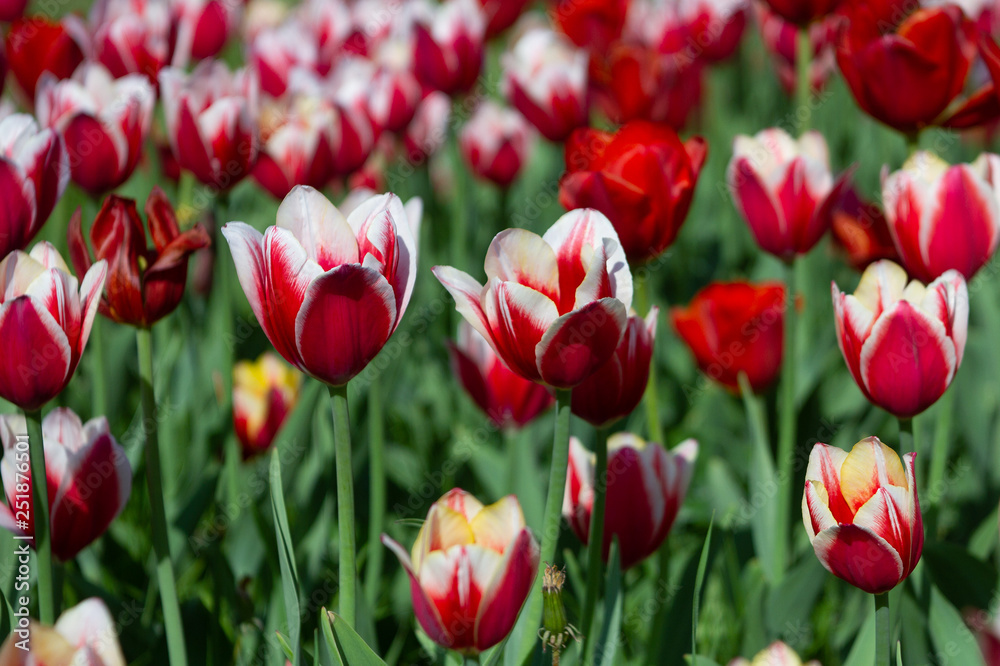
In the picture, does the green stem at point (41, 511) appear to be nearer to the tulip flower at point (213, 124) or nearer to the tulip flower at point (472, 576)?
the tulip flower at point (472, 576)

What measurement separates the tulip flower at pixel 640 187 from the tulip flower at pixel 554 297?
0.22 metres

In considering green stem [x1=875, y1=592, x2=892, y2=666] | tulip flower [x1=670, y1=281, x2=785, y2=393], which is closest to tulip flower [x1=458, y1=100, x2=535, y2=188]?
tulip flower [x1=670, y1=281, x2=785, y2=393]

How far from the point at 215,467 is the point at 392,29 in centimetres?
173

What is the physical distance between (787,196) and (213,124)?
84 centimetres

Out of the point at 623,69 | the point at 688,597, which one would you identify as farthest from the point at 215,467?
the point at 623,69

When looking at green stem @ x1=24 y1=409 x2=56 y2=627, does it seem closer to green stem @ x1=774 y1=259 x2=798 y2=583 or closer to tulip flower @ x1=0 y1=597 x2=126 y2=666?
tulip flower @ x1=0 y1=597 x2=126 y2=666

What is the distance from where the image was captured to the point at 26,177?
3.30 feet

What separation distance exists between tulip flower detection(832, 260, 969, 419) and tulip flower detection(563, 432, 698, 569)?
24cm

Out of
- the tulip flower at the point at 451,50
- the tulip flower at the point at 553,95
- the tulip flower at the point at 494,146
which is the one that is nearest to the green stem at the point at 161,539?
the tulip flower at the point at 553,95

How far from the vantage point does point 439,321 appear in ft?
7.31

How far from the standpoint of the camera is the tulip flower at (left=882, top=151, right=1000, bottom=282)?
1.09 metres

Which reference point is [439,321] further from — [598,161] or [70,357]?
[70,357]

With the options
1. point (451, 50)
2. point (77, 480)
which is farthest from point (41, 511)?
point (451, 50)

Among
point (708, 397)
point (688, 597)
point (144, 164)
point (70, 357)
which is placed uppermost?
point (70, 357)
